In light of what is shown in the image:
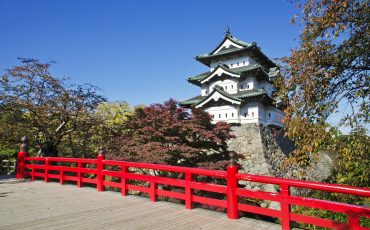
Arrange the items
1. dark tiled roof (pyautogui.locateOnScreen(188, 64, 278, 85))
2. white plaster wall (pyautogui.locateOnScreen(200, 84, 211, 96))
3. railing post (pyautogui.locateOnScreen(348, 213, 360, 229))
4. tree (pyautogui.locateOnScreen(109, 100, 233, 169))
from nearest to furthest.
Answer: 1. railing post (pyautogui.locateOnScreen(348, 213, 360, 229))
2. tree (pyautogui.locateOnScreen(109, 100, 233, 169))
3. dark tiled roof (pyautogui.locateOnScreen(188, 64, 278, 85))
4. white plaster wall (pyautogui.locateOnScreen(200, 84, 211, 96))

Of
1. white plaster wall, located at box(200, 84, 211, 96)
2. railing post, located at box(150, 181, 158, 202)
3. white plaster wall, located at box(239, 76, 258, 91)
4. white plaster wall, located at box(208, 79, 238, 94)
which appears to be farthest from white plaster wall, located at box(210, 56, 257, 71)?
railing post, located at box(150, 181, 158, 202)

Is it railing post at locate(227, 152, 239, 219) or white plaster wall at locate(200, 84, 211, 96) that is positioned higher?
white plaster wall at locate(200, 84, 211, 96)

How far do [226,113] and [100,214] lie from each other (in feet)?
69.4

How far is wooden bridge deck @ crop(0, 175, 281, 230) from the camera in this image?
5418mm

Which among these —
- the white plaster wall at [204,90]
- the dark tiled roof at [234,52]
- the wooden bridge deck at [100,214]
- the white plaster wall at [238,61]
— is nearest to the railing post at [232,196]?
the wooden bridge deck at [100,214]

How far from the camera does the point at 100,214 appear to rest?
6.24 m

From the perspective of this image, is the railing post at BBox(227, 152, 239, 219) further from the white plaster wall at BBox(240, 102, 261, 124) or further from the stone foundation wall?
the white plaster wall at BBox(240, 102, 261, 124)

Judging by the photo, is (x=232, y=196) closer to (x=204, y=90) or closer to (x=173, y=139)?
(x=173, y=139)

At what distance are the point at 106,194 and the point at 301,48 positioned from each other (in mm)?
6690

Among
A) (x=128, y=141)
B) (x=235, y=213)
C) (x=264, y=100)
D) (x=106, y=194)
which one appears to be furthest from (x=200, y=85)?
(x=235, y=213)

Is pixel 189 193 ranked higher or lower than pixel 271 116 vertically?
lower

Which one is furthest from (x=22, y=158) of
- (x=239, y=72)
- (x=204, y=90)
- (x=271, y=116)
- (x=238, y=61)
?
(x=238, y=61)

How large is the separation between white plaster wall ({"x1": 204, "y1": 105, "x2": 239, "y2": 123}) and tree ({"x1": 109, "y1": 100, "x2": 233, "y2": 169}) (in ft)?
39.8

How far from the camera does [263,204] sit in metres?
18.6
